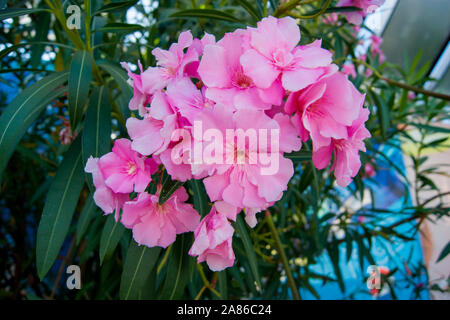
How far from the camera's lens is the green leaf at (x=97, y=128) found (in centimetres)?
64

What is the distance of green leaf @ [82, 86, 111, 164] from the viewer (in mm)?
644

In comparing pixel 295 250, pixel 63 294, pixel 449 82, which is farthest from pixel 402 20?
pixel 63 294

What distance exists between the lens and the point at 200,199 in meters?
0.62

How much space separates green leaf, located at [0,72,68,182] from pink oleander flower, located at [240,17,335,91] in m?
0.47

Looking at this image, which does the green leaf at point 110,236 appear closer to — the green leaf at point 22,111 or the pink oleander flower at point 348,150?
the green leaf at point 22,111

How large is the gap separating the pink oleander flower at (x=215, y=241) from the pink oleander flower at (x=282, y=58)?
8.5 inches

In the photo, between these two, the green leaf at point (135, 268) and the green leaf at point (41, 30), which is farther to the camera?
the green leaf at point (41, 30)

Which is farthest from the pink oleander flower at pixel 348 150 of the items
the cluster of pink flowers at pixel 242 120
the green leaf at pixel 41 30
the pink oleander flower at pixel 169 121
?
the green leaf at pixel 41 30

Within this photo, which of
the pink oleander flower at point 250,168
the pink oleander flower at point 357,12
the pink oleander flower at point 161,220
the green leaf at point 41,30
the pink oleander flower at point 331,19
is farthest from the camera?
the pink oleander flower at point 331,19

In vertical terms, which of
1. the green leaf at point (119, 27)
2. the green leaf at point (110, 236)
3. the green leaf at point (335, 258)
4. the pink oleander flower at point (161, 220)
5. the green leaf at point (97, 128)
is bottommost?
the green leaf at point (335, 258)

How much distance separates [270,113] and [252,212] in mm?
161

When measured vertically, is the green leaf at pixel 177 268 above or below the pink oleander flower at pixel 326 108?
below

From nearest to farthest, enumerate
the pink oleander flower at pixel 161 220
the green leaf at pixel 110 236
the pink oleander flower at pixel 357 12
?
the pink oleander flower at pixel 161 220 < the green leaf at pixel 110 236 < the pink oleander flower at pixel 357 12
